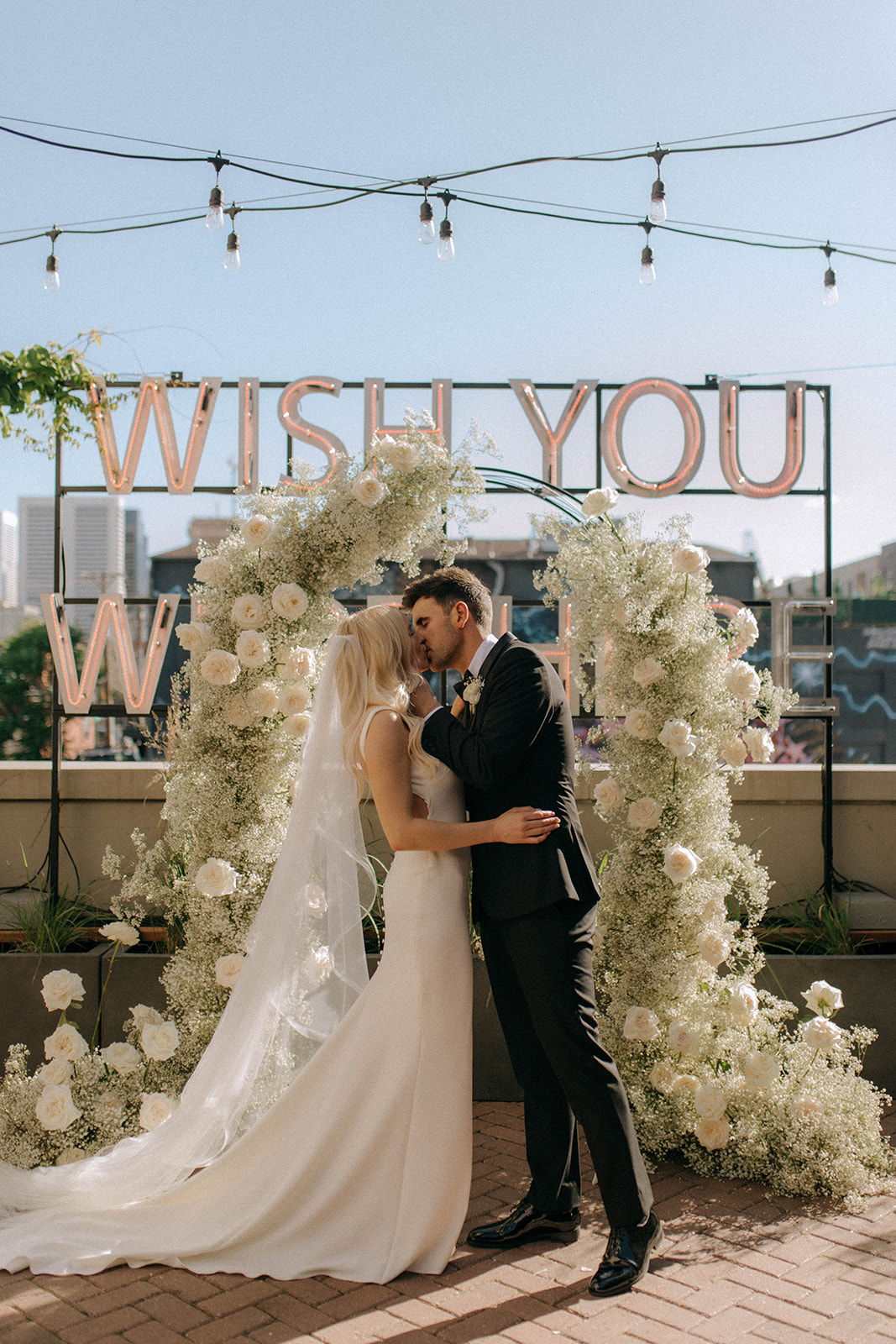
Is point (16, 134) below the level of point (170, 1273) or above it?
above

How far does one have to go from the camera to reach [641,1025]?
4074mm

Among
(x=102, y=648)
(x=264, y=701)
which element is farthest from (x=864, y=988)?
(x=102, y=648)

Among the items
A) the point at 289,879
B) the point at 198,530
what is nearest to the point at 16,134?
the point at 289,879

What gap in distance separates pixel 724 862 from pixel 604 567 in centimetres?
136

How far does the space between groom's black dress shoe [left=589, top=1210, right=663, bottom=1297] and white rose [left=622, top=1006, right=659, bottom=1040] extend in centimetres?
83

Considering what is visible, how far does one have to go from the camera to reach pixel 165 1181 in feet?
11.8

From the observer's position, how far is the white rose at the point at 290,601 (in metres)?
4.29

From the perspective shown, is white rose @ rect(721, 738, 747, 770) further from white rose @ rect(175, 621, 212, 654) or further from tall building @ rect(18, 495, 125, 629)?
tall building @ rect(18, 495, 125, 629)

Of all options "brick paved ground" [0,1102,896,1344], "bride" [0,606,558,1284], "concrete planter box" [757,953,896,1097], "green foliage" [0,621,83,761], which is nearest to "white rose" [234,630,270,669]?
"bride" [0,606,558,1284]

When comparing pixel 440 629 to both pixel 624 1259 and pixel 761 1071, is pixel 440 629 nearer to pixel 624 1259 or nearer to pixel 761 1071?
pixel 624 1259

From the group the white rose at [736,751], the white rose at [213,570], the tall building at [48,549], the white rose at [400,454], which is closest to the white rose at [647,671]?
the white rose at [736,751]

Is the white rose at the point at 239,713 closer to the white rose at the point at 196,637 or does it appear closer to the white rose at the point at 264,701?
the white rose at the point at 264,701

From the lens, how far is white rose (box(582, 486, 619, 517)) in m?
4.30

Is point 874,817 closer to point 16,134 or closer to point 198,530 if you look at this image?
point 16,134
